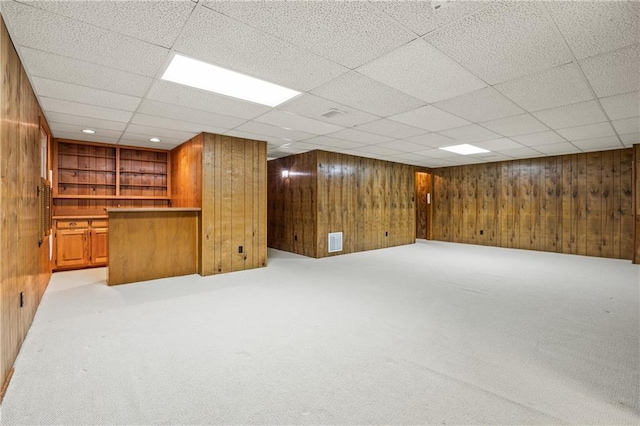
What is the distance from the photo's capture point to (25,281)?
2600 millimetres

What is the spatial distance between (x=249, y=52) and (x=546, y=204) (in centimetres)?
753

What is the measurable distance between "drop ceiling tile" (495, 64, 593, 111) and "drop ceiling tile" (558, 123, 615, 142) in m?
1.50

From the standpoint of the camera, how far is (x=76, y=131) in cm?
471

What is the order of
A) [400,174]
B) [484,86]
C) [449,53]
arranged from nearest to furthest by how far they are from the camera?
[449,53] → [484,86] → [400,174]

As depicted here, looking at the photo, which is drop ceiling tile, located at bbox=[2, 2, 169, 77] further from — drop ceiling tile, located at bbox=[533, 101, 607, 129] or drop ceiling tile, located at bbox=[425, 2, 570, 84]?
drop ceiling tile, located at bbox=[533, 101, 607, 129]

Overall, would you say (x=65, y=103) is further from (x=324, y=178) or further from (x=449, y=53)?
(x=324, y=178)

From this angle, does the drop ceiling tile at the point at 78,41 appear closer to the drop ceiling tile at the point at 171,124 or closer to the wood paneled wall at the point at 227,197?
the drop ceiling tile at the point at 171,124

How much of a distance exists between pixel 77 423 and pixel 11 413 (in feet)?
1.33

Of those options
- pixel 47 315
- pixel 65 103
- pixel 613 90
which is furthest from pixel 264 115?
pixel 613 90

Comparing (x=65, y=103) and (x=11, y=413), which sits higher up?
(x=65, y=103)

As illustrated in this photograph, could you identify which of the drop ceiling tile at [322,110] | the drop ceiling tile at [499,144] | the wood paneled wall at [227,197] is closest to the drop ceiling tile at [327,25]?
the drop ceiling tile at [322,110]

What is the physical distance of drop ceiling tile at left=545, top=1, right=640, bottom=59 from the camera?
5.53ft

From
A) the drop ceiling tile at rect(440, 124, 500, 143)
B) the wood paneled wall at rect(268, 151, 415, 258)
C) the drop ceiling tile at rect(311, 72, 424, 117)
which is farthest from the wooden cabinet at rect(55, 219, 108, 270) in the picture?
the drop ceiling tile at rect(440, 124, 500, 143)

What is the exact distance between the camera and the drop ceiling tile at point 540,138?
4746 millimetres
